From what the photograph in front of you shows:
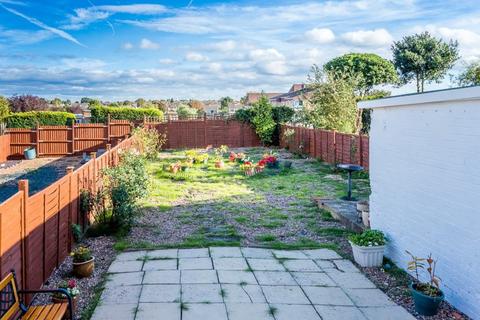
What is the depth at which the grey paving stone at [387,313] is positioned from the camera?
4.44m

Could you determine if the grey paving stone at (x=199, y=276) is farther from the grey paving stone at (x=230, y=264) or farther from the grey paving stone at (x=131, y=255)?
the grey paving stone at (x=131, y=255)

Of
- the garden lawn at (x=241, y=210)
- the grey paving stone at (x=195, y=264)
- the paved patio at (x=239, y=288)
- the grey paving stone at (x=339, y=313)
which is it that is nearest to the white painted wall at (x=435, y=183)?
A: the paved patio at (x=239, y=288)

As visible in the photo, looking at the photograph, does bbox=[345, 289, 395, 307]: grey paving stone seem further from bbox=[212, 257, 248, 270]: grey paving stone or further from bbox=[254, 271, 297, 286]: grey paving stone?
bbox=[212, 257, 248, 270]: grey paving stone

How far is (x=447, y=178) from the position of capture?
191 inches

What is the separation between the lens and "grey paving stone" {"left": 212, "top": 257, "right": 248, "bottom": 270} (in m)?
5.82

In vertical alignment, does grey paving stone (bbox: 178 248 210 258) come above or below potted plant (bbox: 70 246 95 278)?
below

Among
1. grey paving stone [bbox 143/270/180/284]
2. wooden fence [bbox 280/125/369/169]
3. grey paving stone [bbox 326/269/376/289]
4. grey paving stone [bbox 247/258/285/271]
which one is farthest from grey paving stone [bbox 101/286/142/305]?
wooden fence [bbox 280/125/369/169]

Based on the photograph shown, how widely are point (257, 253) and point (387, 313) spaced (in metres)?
2.39

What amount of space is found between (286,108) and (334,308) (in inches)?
857

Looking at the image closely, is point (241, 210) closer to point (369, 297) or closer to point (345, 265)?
point (345, 265)

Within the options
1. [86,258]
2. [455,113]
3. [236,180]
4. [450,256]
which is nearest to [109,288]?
[86,258]

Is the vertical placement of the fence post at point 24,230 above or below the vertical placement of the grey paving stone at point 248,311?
above

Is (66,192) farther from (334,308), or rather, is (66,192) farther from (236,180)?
(236,180)

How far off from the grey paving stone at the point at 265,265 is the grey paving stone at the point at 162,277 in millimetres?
1089
